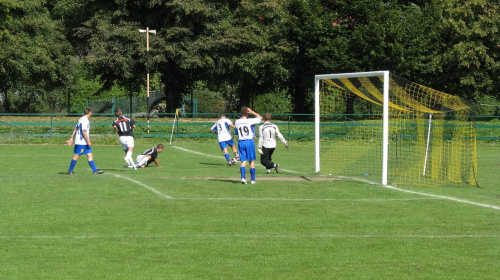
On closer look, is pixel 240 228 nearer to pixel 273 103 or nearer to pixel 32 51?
pixel 32 51

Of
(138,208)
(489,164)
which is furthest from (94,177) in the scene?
(489,164)

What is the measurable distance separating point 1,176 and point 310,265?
40.1ft

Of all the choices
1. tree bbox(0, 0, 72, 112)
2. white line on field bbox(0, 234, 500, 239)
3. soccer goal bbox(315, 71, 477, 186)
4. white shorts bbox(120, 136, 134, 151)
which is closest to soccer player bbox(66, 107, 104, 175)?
white shorts bbox(120, 136, 134, 151)

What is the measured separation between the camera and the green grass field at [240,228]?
8234 millimetres

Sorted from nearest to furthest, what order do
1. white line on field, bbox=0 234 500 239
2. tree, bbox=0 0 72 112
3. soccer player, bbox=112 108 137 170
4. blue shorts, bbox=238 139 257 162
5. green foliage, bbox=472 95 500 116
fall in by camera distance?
white line on field, bbox=0 234 500 239
blue shorts, bbox=238 139 257 162
soccer player, bbox=112 108 137 170
tree, bbox=0 0 72 112
green foliage, bbox=472 95 500 116

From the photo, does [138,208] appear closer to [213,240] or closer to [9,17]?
[213,240]

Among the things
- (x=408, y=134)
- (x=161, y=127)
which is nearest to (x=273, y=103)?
(x=161, y=127)

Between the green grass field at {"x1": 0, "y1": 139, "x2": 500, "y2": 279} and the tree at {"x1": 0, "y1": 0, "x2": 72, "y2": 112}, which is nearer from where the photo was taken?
the green grass field at {"x1": 0, "y1": 139, "x2": 500, "y2": 279}

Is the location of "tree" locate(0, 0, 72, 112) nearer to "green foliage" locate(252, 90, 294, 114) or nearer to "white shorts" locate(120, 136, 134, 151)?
"green foliage" locate(252, 90, 294, 114)

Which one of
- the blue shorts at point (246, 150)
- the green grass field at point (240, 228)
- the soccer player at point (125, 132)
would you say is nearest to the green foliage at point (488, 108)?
the green grass field at point (240, 228)

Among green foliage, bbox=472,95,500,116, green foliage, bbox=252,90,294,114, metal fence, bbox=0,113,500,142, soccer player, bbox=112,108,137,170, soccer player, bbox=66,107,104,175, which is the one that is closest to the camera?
soccer player, bbox=66,107,104,175

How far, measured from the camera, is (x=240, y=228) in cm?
1077

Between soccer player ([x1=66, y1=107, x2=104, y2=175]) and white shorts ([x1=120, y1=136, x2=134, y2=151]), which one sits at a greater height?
soccer player ([x1=66, y1=107, x2=104, y2=175])

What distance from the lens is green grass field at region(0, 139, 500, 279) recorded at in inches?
324
